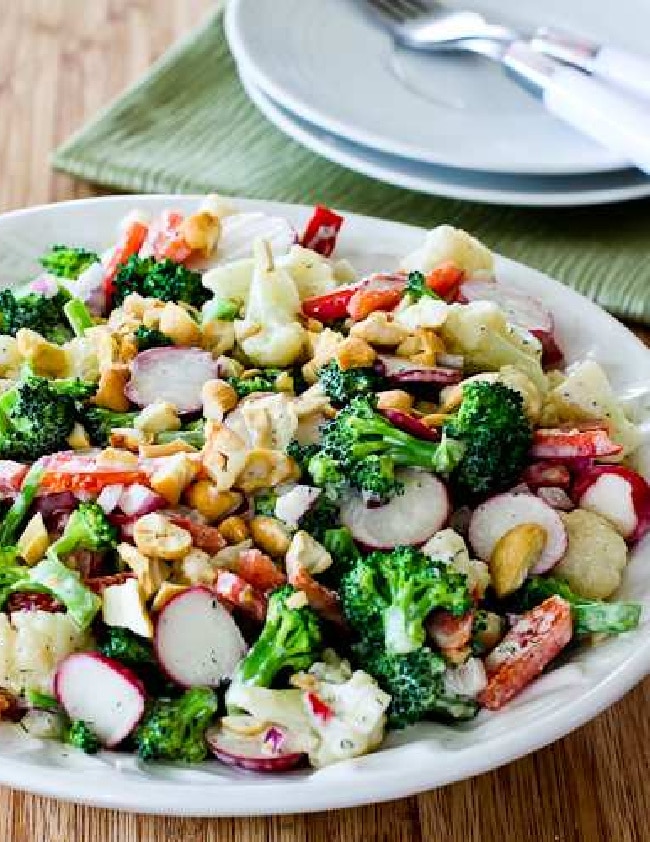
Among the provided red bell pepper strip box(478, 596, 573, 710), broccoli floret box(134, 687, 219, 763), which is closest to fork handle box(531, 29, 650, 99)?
red bell pepper strip box(478, 596, 573, 710)

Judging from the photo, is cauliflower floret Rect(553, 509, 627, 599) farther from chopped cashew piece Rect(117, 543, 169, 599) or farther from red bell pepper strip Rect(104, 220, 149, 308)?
red bell pepper strip Rect(104, 220, 149, 308)

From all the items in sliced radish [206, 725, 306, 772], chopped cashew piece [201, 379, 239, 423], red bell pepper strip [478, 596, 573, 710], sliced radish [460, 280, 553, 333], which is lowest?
sliced radish [206, 725, 306, 772]

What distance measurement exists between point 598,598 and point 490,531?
0.22 m

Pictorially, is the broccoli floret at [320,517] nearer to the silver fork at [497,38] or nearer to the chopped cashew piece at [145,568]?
the chopped cashew piece at [145,568]

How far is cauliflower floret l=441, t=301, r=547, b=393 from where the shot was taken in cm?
310

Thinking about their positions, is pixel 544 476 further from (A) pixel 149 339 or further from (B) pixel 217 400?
(A) pixel 149 339

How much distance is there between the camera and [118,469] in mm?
2764

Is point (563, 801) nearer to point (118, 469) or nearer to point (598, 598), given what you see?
point (598, 598)

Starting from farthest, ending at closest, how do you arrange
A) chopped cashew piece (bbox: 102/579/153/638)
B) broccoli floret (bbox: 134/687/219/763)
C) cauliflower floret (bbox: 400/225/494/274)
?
cauliflower floret (bbox: 400/225/494/274), chopped cashew piece (bbox: 102/579/153/638), broccoli floret (bbox: 134/687/219/763)

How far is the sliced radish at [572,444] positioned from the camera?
2.93 m

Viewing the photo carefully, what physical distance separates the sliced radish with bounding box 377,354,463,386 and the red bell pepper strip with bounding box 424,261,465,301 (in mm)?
342

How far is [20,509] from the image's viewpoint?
2.77 m

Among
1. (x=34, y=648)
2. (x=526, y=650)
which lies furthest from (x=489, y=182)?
(x=34, y=648)

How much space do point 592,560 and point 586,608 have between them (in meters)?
0.14
